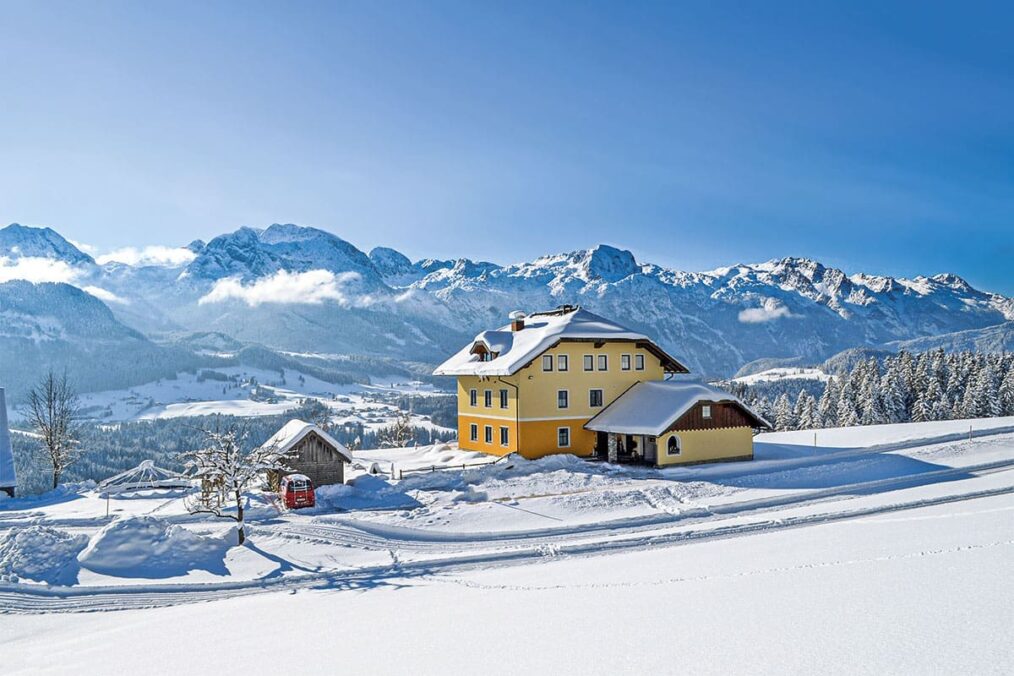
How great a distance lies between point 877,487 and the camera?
33.0 meters

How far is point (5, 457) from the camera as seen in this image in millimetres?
43438

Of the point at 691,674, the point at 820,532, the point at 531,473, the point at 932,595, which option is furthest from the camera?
the point at 531,473

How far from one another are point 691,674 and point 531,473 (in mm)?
30056

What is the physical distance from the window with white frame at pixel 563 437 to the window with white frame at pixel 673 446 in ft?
23.8

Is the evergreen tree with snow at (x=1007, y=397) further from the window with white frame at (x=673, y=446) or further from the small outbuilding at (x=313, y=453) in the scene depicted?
the small outbuilding at (x=313, y=453)

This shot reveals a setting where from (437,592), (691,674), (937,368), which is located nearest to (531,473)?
(437,592)

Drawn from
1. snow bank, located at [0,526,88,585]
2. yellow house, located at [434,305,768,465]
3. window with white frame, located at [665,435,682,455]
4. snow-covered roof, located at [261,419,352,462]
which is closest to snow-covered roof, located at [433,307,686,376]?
yellow house, located at [434,305,768,465]

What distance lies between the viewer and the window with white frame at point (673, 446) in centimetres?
4138

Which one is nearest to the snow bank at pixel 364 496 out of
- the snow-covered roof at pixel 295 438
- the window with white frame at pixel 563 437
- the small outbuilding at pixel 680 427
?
the snow-covered roof at pixel 295 438

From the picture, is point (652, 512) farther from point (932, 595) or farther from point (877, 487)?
point (932, 595)

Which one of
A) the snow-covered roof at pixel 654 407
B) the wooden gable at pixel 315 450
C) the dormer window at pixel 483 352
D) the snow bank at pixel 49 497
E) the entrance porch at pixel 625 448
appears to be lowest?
the snow bank at pixel 49 497

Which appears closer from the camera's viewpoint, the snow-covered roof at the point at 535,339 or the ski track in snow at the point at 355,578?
the ski track in snow at the point at 355,578

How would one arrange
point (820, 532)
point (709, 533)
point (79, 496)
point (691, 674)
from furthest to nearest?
point (79, 496)
point (709, 533)
point (820, 532)
point (691, 674)

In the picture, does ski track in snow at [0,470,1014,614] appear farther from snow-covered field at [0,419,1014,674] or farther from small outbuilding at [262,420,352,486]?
small outbuilding at [262,420,352,486]
